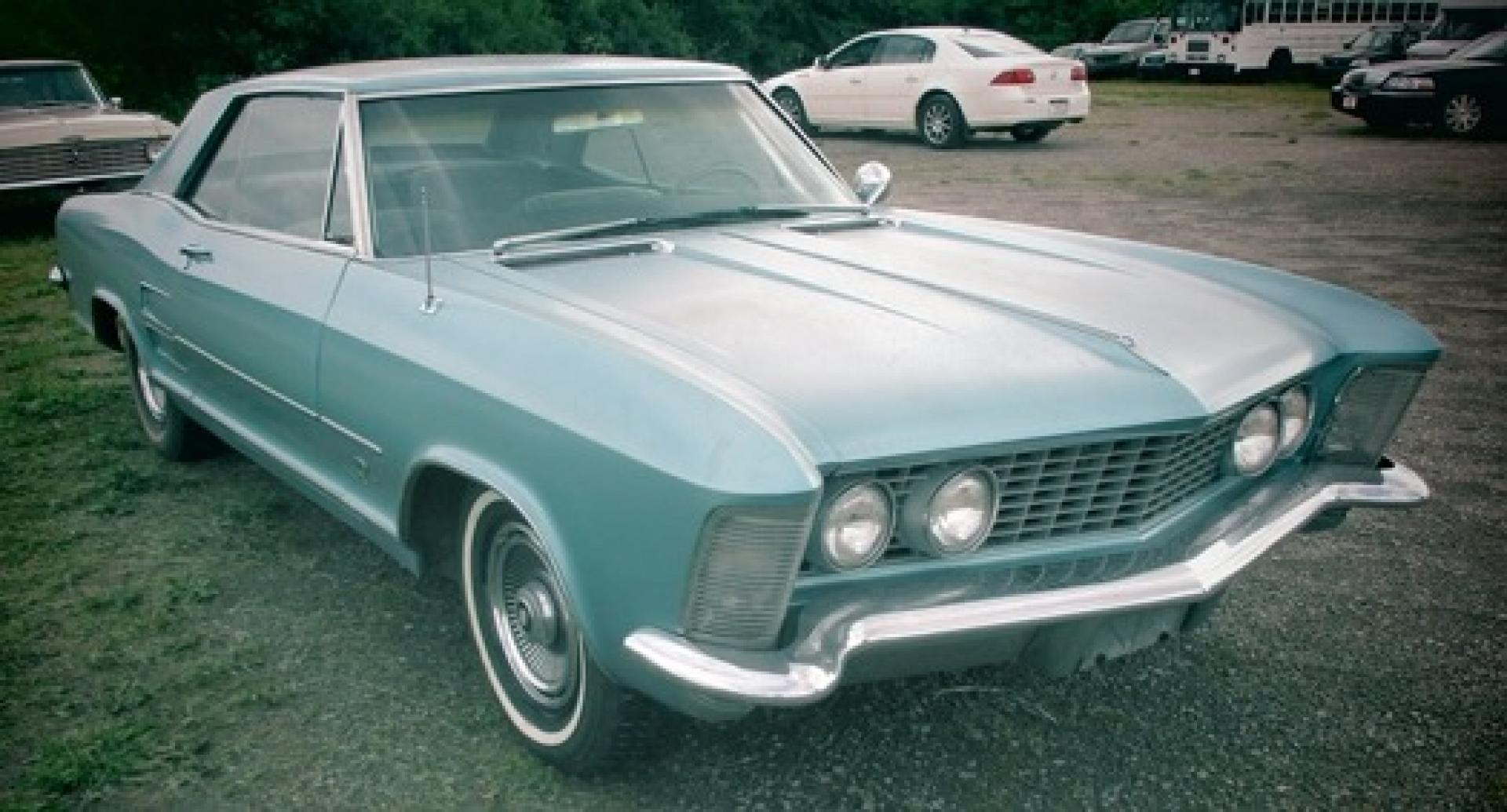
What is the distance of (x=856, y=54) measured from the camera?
15.3 m

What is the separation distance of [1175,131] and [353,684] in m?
15.8

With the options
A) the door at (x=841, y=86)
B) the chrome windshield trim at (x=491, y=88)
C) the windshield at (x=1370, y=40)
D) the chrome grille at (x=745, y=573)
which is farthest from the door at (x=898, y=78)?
the chrome grille at (x=745, y=573)

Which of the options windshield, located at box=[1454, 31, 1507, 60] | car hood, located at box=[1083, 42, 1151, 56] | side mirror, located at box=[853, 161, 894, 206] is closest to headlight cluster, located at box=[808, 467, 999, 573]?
side mirror, located at box=[853, 161, 894, 206]

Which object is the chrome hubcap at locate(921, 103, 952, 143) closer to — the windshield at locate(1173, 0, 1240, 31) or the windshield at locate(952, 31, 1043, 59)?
the windshield at locate(952, 31, 1043, 59)

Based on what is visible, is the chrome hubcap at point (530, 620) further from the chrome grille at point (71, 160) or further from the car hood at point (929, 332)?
the chrome grille at point (71, 160)

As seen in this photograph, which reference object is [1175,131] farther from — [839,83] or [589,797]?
[589,797]

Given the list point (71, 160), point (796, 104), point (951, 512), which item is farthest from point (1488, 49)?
point (951, 512)

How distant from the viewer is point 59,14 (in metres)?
15.9

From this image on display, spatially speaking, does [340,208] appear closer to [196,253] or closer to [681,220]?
[196,253]

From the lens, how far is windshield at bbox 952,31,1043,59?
1412 centimetres

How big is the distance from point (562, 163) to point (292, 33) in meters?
15.7

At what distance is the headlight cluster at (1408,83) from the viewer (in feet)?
49.1

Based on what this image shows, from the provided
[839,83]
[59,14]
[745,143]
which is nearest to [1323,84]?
[839,83]

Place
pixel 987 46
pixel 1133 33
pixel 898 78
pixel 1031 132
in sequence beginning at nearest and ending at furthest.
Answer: pixel 987 46 < pixel 898 78 < pixel 1031 132 < pixel 1133 33
